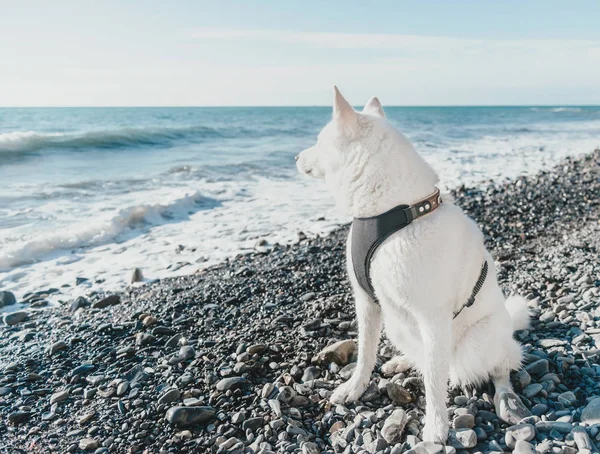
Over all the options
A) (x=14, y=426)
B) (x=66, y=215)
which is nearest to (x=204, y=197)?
(x=66, y=215)

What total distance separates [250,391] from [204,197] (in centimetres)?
898

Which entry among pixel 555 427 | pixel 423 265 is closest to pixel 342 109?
pixel 423 265

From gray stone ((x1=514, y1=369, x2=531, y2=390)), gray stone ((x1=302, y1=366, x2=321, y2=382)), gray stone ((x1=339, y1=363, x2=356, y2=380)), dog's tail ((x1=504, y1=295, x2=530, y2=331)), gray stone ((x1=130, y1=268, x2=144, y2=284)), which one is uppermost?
dog's tail ((x1=504, y1=295, x2=530, y2=331))

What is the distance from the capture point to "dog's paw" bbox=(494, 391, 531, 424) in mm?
2990

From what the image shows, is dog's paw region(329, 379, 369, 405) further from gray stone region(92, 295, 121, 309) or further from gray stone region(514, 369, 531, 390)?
gray stone region(92, 295, 121, 309)

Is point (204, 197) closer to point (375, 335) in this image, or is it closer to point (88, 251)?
point (88, 251)

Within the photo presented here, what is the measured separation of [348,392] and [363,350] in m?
0.32

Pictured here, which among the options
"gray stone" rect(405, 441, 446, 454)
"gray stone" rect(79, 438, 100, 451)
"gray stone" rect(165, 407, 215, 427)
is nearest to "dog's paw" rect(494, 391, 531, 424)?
"gray stone" rect(405, 441, 446, 454)

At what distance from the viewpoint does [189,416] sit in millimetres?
3314

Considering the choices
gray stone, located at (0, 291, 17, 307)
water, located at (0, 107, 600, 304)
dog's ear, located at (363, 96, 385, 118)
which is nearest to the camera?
dog's ear, located at (363, 96, 385, 118)

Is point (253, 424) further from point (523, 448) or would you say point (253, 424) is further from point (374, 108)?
point (374, 108)

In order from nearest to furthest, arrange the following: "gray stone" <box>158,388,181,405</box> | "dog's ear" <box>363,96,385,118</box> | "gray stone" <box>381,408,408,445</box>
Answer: "gray stone" <box>381,408,408,445</box> < "dog's ear" <box>363,96,385,118</box> < "gray stone" <box>158,388,181,405</box>

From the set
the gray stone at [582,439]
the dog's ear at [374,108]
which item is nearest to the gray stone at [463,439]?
the gray stone at [582,439]

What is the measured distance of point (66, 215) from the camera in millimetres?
10242
